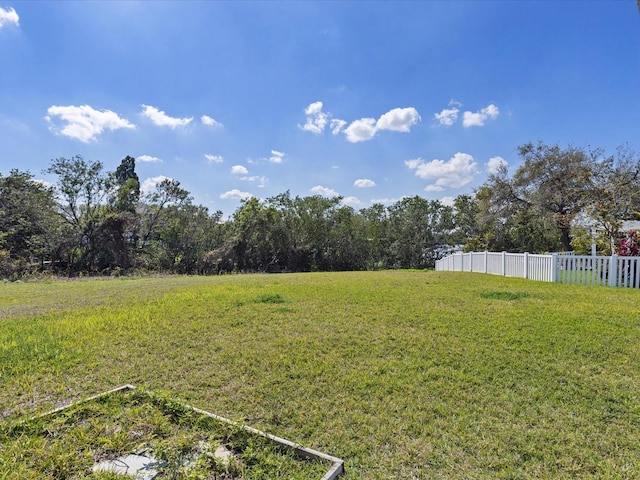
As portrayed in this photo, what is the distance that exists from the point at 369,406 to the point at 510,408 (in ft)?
3.29

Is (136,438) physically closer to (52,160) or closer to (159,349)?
(159,349)

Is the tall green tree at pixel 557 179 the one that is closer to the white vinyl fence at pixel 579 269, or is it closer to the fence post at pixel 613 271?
the white vinyl fence at pixel 579 269

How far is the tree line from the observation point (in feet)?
49.1

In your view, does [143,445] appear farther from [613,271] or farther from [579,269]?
[613,271]

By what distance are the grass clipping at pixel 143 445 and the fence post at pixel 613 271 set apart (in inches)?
352

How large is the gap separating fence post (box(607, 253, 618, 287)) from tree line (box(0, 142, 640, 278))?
10.9 feet

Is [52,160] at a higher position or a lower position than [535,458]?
higher

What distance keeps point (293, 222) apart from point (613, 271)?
59.3 ft

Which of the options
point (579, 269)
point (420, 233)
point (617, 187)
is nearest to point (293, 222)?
point (420, 233)

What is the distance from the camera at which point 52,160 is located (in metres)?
16.3

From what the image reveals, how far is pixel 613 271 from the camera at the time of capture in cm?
763

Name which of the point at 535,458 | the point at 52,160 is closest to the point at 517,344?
the point at 535,458

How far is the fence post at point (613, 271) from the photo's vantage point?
24.9 feet

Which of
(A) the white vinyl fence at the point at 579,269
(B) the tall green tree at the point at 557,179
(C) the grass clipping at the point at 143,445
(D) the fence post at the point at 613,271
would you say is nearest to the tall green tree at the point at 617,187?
(B) the tall green tree at the point at 557,179
